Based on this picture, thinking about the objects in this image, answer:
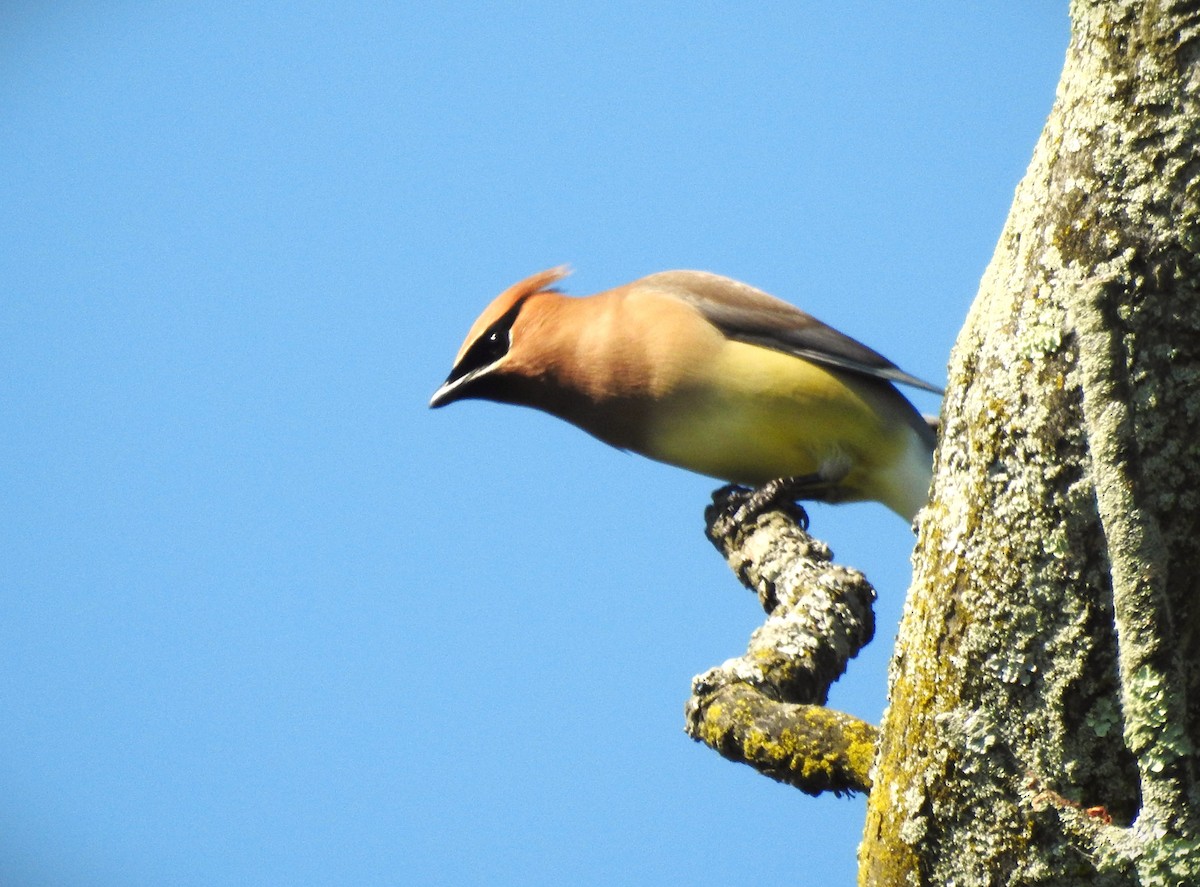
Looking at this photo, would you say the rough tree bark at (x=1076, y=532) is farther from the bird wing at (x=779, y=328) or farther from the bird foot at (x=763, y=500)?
the bird wing at (x=779, y=328)

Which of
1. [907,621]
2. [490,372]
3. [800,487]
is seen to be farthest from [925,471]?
[907,621]

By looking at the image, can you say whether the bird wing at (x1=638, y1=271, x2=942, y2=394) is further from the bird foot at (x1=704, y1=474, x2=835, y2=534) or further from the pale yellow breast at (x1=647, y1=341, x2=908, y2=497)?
the bird foot at (x1=704, y1=474, x2=835, y2=534)

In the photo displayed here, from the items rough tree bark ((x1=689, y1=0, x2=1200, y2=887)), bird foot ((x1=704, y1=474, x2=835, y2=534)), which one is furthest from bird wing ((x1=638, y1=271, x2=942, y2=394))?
rough tree bark ((x1=689, y1=0, x2=1200, y2=887))

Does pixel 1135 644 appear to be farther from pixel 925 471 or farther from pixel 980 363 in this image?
pixel 925 471

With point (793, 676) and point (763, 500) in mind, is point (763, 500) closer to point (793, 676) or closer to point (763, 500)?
point (763, 500)

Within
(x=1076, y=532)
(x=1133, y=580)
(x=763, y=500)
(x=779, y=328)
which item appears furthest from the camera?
(x=779, y=328)

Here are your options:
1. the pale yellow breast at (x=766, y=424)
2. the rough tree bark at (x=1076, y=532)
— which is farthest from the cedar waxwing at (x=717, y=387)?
the rough tree bark at (x=1076, y=532)

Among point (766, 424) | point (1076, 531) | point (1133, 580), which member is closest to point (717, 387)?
point (766, 424)

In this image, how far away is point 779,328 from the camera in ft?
17.0

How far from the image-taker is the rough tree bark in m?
1.70

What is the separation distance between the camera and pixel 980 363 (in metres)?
2.00

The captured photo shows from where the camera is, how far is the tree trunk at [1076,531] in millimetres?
1699

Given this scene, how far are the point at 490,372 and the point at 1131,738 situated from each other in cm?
364

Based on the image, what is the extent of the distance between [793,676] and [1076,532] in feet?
3.91
